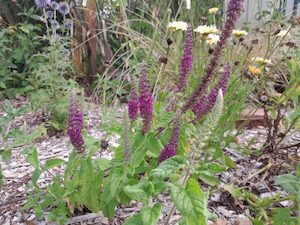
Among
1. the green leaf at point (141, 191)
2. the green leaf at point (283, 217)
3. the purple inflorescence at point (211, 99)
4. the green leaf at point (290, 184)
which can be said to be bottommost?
the green leaf at point (283, 217)

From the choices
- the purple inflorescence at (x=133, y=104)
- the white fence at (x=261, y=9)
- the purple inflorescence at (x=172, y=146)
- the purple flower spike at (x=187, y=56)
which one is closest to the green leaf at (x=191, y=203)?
the purple inflorescence at (x=172, y=146)

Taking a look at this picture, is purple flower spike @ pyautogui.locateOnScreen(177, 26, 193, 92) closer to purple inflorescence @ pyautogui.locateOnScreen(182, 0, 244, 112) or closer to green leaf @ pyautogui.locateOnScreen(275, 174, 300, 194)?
purple inflorescence @ pyautogui.locateOnScreen(182, 0, 244, 112)

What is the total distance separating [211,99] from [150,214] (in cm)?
44

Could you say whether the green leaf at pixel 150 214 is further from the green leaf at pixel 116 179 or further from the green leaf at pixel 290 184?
the green leaf at pixel 290 184

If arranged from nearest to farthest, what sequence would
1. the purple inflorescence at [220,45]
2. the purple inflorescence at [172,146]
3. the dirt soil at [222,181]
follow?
the purple inflorescence at [220,45] < the purple inflorescence at [172,146] < the dirt soil at [222,181]

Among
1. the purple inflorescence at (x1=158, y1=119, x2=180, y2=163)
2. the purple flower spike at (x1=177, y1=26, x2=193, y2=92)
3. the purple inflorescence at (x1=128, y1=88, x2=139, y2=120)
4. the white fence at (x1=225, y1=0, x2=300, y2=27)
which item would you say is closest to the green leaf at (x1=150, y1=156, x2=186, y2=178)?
the purple inflorescence at (x1=158, y1=119, x2=180, y2=163)

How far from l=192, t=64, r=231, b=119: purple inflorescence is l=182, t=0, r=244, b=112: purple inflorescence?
0.08 ft

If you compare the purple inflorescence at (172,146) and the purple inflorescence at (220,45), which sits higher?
the purple inflorescence at (220,45)

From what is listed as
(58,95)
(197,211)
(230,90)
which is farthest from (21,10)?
(197,211)

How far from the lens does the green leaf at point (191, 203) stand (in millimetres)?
946

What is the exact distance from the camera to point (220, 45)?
1157 mm

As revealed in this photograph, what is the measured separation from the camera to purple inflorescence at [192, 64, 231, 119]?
51.4 inches

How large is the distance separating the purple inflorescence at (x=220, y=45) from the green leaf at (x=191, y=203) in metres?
0.34

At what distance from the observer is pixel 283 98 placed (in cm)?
205
